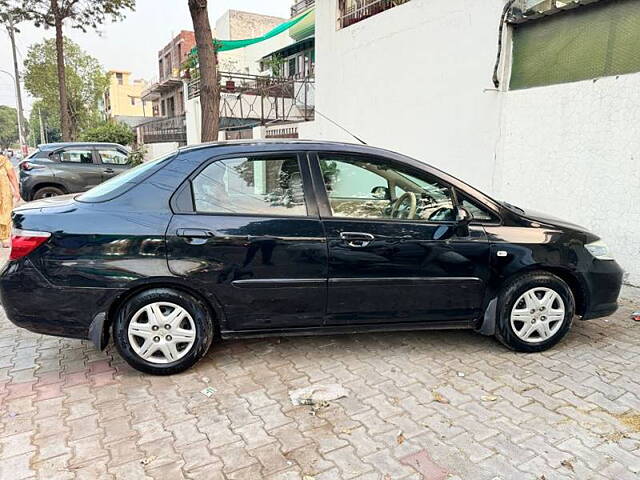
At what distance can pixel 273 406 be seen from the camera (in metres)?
2.90

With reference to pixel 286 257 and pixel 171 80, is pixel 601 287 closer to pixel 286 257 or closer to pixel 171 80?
pixel 286 257

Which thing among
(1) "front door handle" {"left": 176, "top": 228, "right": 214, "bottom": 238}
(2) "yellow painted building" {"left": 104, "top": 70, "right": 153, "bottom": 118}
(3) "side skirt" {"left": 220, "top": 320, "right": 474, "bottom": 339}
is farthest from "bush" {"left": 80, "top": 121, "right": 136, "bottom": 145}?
(2) "yellow painted building" {"left": 104, "top": 70, "right": 153, "bottom": 118}

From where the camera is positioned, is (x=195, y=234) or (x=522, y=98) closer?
(x=195, y=234)

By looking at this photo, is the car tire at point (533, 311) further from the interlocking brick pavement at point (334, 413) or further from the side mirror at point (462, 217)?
the side mirror at point (462, 217)

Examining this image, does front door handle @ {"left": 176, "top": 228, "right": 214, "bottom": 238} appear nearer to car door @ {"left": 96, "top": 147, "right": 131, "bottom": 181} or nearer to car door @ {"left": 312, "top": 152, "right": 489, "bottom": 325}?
car door @ {"left": 312, "top": 152, "right": 489, "bottom": 325}

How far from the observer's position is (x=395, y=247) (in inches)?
128

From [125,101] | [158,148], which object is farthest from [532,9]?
[125,101]

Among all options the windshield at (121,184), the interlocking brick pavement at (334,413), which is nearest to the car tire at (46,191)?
the interlocking brick pavement at (334,413)

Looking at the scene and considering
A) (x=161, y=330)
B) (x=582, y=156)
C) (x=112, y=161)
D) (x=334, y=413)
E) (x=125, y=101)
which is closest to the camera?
(x=334, y=413)

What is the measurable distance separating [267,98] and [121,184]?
14.3 m

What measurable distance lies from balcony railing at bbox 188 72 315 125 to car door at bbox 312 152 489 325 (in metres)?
10.5

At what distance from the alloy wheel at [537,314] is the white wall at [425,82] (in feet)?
11.2

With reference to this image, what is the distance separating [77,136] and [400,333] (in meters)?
37.0

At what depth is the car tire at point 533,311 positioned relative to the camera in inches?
137
